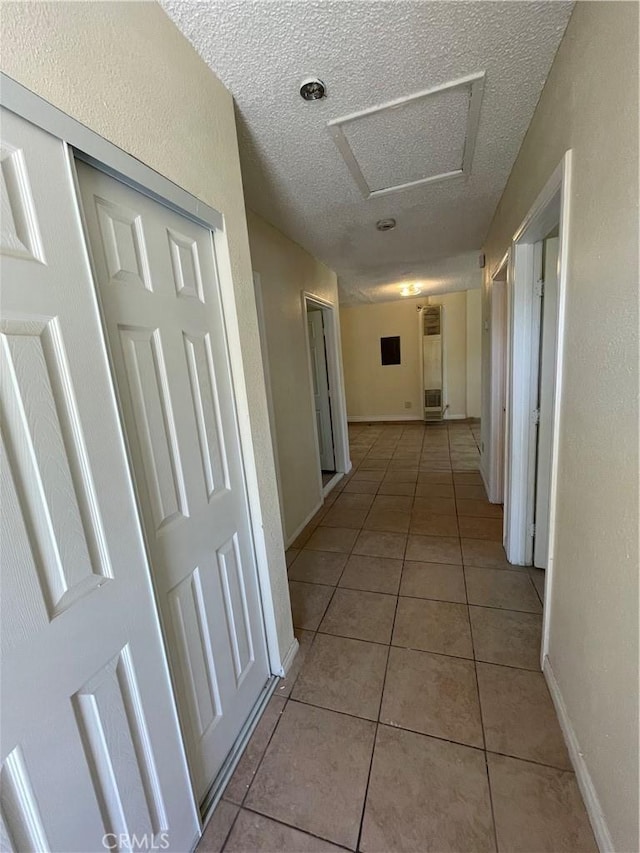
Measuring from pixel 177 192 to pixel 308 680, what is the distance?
1.99 m

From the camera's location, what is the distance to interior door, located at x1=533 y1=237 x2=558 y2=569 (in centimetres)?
189

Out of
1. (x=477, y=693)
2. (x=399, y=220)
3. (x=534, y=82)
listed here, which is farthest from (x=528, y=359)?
(x=477, y=693)

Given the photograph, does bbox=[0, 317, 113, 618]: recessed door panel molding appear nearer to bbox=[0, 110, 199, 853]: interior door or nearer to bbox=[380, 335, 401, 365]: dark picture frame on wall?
bbox=[0, 110, 199, 853]: interior door

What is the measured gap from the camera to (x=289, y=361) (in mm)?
2855

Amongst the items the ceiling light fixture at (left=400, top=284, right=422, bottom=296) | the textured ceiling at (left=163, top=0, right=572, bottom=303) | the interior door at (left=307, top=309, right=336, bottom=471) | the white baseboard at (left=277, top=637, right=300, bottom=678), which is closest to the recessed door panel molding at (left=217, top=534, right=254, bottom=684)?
the white baseboard at (left=277, top=637, right=300, bottom=678)

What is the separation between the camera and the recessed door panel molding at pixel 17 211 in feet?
2.07

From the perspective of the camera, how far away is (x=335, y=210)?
2.38 metres

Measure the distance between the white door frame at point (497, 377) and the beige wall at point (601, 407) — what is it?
150cm

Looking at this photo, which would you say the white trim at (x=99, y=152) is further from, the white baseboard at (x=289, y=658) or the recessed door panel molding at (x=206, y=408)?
the white baseboard at (x=289, y=658)

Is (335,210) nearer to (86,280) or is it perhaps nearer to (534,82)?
(534,82)

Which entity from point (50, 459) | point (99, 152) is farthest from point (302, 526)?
A: point (99, 152)

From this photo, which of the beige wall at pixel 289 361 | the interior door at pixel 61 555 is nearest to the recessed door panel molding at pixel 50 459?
the interior door at pixel 61 555

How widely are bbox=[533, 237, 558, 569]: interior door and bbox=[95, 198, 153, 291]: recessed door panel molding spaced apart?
1939 mm

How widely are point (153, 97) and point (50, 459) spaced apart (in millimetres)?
1030
